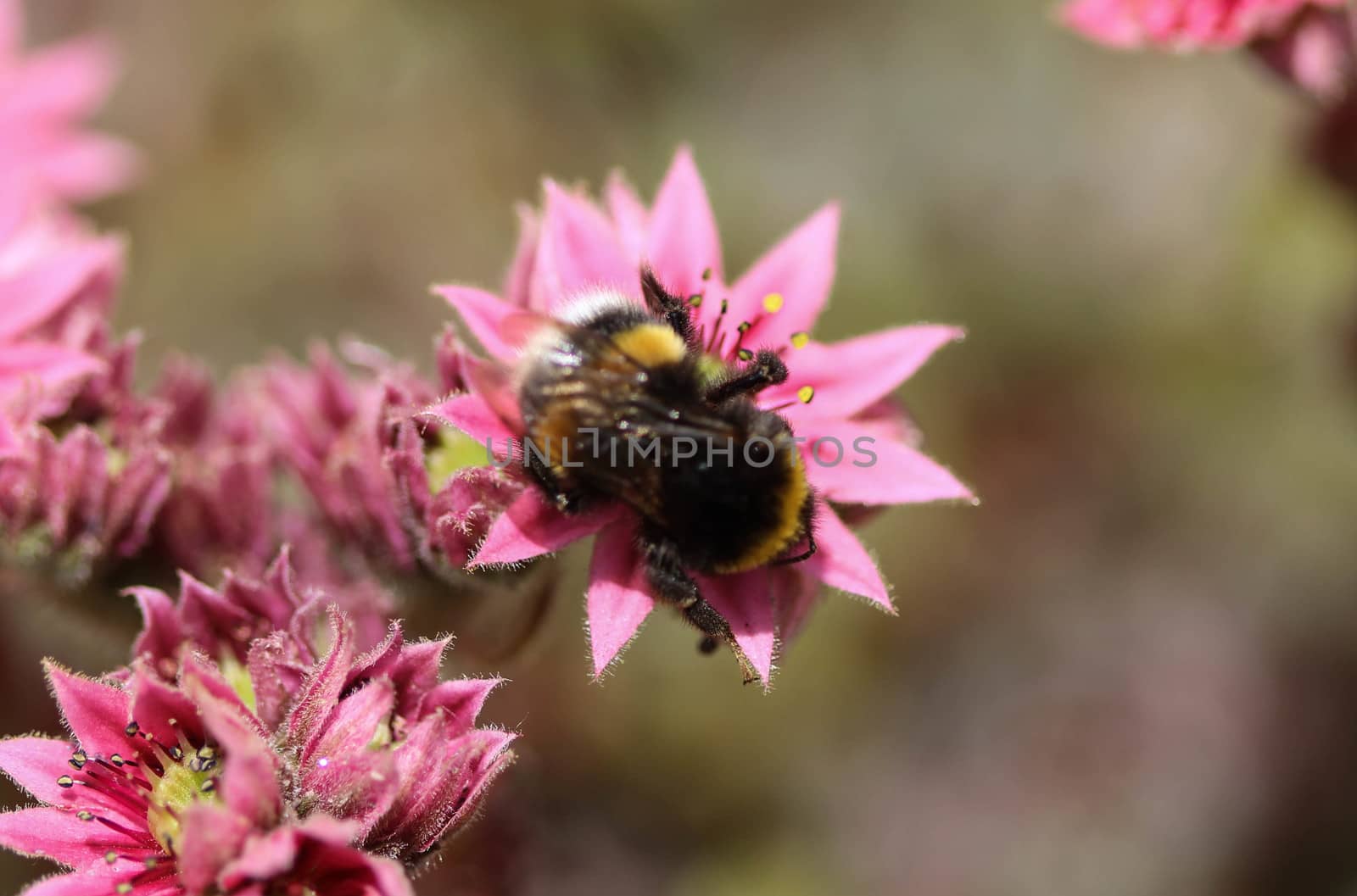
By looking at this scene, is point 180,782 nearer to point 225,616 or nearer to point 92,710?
point 92,710

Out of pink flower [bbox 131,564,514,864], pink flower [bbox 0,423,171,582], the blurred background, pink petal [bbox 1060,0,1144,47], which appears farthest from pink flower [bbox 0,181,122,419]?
pink petal [bbox 1060,0,1144,47]

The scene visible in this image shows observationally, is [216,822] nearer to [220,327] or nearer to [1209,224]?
[220,327]

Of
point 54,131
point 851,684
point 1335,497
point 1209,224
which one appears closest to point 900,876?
point 851,684

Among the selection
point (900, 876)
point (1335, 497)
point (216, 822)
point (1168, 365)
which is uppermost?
point (216, 822)

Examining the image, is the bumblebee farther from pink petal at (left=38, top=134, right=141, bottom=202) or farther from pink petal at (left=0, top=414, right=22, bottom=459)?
pink petal at (left=38, top=134, right=141, bottom=202)

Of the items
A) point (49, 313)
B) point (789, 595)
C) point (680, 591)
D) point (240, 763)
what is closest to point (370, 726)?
point (240, 763)
